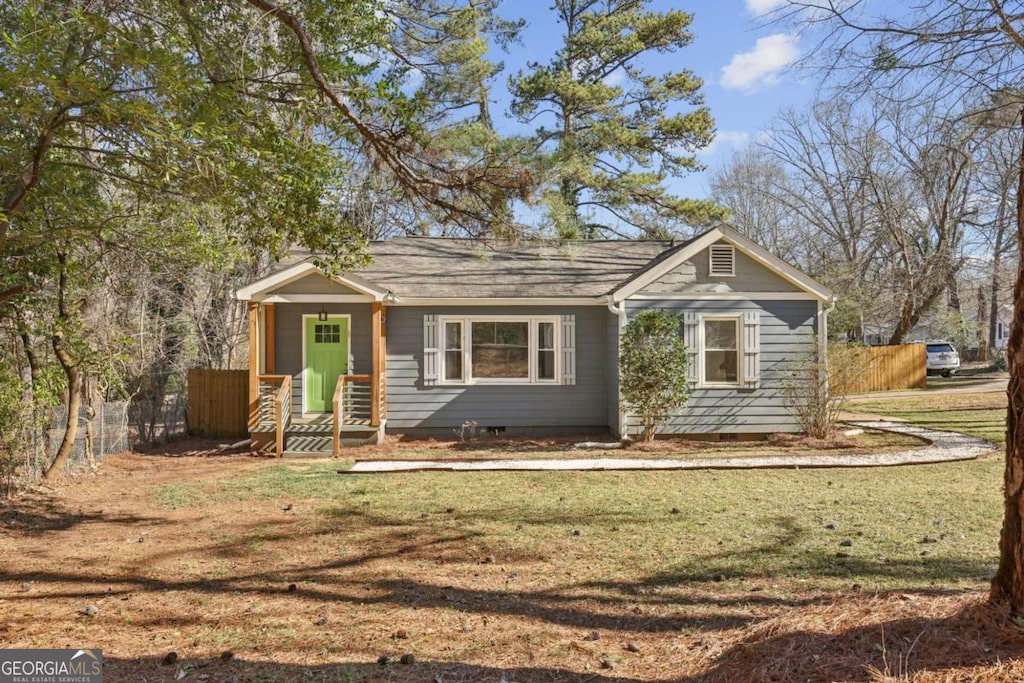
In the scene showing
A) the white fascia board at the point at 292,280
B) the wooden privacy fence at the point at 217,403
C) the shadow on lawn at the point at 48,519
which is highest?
the white fascia board at the point at 292,280

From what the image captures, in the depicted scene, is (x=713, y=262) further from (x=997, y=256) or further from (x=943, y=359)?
(x=943, y=359)

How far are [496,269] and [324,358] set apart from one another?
4076 mm

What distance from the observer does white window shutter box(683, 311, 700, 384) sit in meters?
12.4

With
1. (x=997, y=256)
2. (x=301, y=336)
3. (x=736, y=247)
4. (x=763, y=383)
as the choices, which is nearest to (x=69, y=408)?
(x=301, y=336)

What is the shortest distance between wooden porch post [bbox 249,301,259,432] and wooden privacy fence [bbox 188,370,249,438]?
193 centimetres

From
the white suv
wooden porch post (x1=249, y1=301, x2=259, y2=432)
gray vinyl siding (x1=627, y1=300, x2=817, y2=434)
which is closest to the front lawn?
gray vinyl siding (x1=627, y1=300, x2=817, y2=434)

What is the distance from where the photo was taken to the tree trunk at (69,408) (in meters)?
8.66

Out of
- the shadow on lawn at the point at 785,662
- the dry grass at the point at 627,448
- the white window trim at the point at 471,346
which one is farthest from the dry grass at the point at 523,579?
the white window trim at the point at 471,346

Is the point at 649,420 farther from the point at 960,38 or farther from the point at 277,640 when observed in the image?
the point at 277,640

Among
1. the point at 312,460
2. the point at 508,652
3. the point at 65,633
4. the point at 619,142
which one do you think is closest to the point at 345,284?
the point at 312,460

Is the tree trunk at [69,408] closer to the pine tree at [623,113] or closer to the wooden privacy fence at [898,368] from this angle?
the pine tree at [623,113]

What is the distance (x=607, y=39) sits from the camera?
21391 millimetres

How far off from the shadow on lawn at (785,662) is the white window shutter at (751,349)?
29.8 ft

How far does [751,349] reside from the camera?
12414 millimetres
